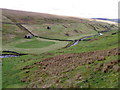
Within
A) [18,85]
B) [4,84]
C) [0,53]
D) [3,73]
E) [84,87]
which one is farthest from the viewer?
[0,53]

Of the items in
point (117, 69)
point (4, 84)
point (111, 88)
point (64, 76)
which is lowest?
point (4, 84)

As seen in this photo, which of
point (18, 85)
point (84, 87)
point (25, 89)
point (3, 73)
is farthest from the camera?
point (3, 73)

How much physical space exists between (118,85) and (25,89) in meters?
17.1

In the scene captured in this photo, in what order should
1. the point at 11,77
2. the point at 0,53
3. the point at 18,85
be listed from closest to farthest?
the point at 18,85 < the point at 11,77 < the point at 0,53

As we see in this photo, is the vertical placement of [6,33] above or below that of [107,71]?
above

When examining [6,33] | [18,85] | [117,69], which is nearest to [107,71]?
[117,69]

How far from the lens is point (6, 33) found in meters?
103

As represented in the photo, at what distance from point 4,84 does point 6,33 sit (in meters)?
85.2

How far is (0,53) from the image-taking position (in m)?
58.9

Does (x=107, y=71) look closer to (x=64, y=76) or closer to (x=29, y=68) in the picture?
(x=64, y=76)

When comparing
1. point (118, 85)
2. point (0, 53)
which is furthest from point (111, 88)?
point (0, 53)

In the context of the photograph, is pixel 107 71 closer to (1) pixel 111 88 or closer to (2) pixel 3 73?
(1) pixel 111 88

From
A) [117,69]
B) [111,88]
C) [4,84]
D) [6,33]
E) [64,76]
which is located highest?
[6,33]

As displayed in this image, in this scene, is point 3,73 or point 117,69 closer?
point 117,69
